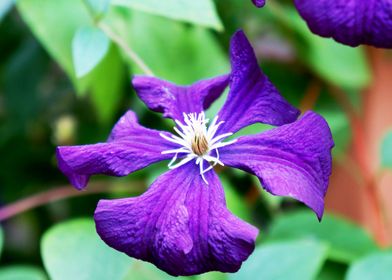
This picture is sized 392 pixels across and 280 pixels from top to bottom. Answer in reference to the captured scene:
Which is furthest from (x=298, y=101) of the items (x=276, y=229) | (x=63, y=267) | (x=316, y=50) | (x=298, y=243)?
(x=63, y=267)

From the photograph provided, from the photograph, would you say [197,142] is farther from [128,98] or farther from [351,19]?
[128,98]

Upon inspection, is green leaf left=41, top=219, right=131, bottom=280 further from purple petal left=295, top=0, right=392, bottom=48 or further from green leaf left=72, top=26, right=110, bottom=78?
purple petal left=295, top=0, right=392, bottom=48

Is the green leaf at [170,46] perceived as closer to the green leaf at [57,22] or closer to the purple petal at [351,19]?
the green leaf at [57,22]

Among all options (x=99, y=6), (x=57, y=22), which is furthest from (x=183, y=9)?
(x=57, y=22)

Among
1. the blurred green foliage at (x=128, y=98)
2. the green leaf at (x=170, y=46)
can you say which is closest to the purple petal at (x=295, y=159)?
the blurred green foliage at (x=128, y=98)

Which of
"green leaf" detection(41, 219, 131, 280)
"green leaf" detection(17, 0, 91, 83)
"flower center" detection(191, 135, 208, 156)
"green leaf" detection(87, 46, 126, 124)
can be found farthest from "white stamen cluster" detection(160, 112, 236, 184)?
"green leaf" detection(87, 46, 126, 124)
